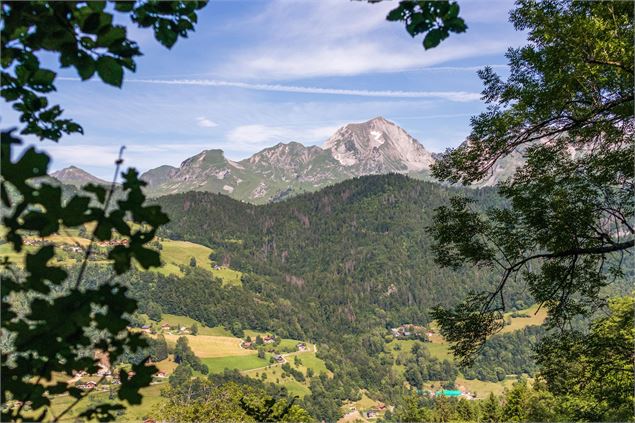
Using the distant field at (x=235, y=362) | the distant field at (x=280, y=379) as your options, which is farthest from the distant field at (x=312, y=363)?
the distant field at (x=235, y=362)

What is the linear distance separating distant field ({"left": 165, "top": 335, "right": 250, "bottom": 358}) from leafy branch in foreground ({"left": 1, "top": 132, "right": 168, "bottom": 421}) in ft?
574

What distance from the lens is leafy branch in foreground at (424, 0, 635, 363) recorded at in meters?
7.21

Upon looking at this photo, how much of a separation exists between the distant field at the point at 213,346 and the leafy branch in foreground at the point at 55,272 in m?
175

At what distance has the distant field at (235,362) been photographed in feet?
509

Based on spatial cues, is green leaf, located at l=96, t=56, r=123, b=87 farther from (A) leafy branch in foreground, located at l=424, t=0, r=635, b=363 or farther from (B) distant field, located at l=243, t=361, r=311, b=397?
(B) distant field, located at l=243, t=361, r=311, b=397

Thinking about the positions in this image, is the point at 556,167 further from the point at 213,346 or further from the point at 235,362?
the point at 213,346

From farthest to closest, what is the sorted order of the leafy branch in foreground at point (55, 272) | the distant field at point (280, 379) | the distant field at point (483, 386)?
the distant field at point (483, 386) → the distant field at point (280, 379) → the leafy branch in foreground at point (55, 272)

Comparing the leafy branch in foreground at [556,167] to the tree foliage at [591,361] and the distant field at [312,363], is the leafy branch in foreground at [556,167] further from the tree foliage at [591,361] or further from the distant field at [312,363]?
the distant field at [312,363]

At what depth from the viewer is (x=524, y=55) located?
8406mm

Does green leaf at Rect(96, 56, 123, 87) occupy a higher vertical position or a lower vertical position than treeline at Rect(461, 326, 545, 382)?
higher

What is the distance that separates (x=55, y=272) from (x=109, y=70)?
111 centimetres

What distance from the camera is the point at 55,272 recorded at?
1993 millimetres

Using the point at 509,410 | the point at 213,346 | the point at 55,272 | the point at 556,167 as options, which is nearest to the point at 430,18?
the point at 55,272

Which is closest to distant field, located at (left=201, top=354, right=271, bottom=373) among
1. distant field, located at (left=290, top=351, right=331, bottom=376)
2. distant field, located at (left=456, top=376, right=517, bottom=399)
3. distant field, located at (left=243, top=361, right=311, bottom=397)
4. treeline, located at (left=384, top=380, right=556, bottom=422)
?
distant field, located at (left=243, top=361, right=311, bottom=397)
